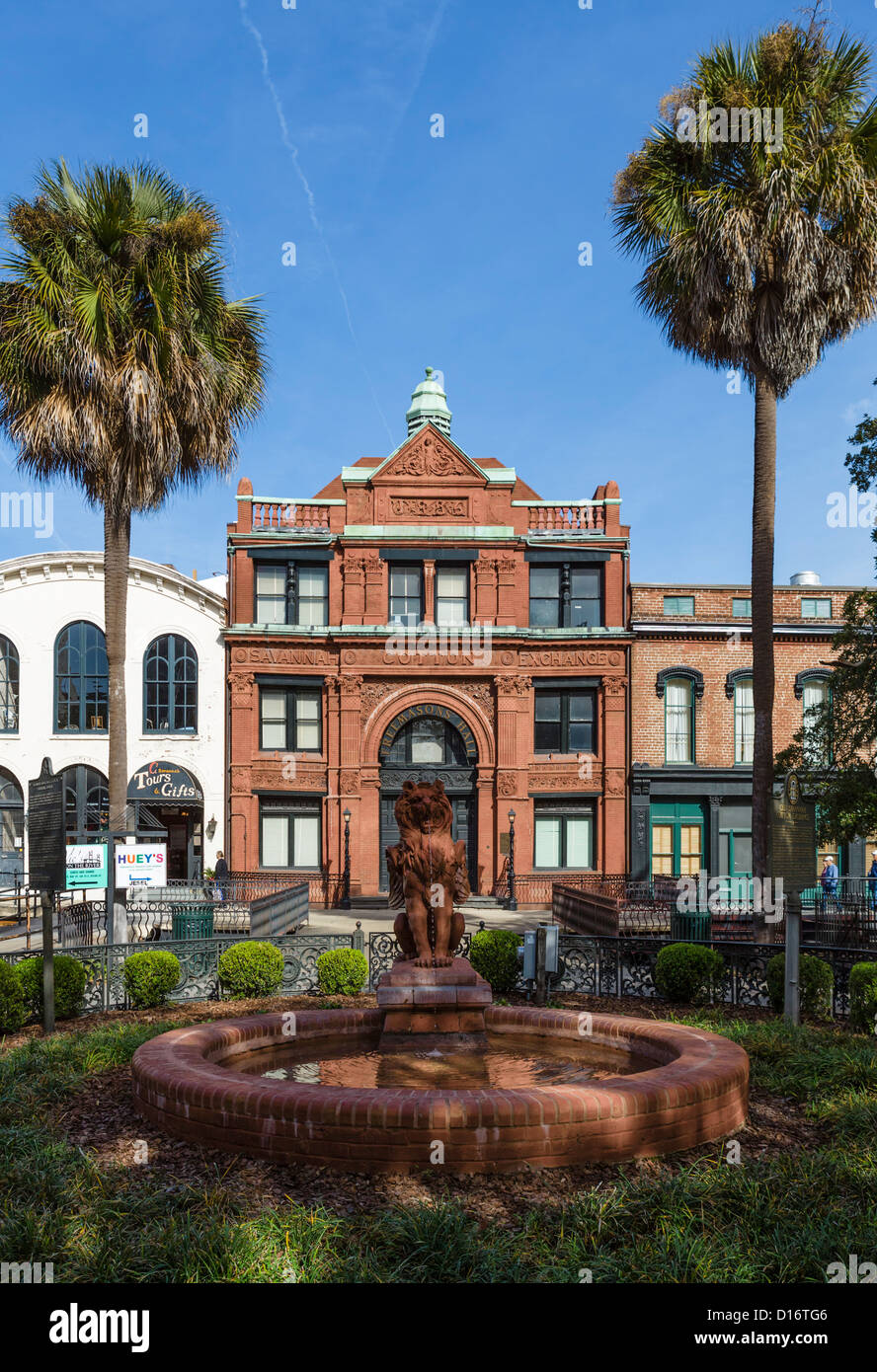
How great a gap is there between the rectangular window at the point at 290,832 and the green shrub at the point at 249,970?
1746 cm

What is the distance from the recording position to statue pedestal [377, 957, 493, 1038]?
361 inches

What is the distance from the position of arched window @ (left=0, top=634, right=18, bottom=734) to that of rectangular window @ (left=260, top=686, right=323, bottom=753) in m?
8.50

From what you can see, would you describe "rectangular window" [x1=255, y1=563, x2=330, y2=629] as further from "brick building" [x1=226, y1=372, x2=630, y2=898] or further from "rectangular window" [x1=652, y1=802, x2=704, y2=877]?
"rectangular window" [x1=652, y1=802, x2=704, y2=877]

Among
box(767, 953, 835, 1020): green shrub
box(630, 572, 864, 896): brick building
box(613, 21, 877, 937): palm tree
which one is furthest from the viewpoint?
box(630, 572, 864, 896): brick building

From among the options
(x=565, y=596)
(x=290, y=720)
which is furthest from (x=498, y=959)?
(x=565, y=596)

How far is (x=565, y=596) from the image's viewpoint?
1265 inches

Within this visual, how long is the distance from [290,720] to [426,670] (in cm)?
458

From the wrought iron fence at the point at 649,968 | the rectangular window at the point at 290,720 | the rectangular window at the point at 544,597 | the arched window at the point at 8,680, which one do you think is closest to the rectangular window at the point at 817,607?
the rectangular window at the point at 544,597

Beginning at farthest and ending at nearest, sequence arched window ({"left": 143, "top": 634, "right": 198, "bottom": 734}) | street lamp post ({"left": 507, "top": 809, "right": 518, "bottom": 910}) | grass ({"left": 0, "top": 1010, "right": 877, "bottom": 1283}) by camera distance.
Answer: arched window ({"left": 143, "top": 634, "right": 198, "bottom": 734}) → street lamp post ({"left": 507, "top": 809, "right": 518, "bottom": 910}) → grass ({"left": 0, "top": 1010, "right": 877, "bottom": 1283})

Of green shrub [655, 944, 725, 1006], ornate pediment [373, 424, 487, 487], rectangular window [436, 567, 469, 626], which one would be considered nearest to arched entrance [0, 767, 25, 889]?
rectangular window [436, 567, 469, 626]

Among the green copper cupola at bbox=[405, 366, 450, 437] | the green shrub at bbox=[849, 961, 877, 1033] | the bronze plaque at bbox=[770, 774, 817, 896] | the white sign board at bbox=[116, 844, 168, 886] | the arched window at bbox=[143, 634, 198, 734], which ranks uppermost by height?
the green copper cupola at bbox=[405, 366, 450, 437]

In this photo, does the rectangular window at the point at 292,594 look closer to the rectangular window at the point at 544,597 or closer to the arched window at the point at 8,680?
the rectangular window at the point at 544,597

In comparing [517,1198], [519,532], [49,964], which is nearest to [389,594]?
[519,532]

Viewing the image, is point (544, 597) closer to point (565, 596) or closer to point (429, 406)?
point (565, 596)
